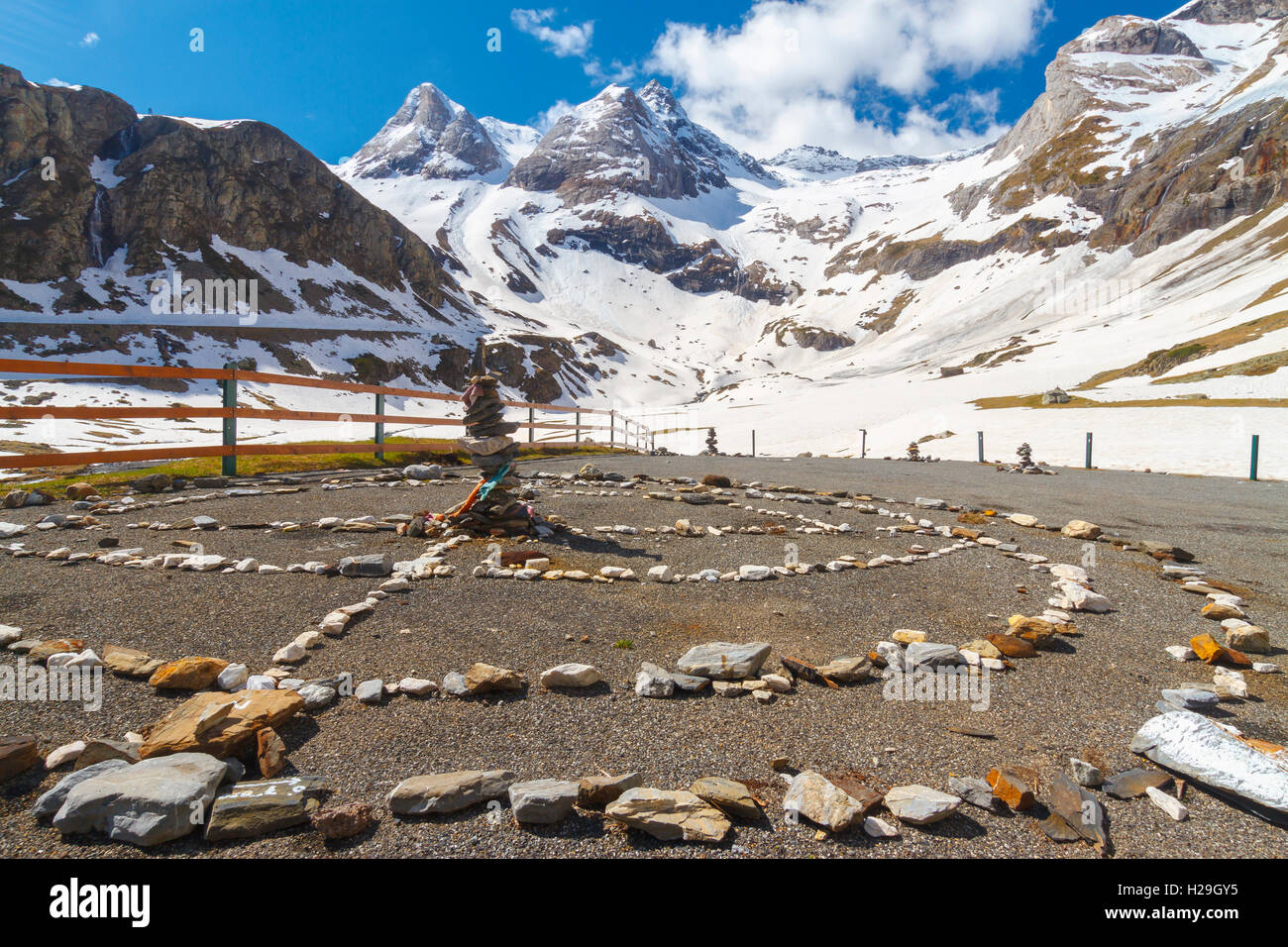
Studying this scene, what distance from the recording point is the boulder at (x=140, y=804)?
2.34 metres

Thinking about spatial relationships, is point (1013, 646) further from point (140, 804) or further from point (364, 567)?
point (364, 567)

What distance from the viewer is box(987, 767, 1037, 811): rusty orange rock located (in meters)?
2.73

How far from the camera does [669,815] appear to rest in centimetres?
256

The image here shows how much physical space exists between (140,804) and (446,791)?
1.26 metres

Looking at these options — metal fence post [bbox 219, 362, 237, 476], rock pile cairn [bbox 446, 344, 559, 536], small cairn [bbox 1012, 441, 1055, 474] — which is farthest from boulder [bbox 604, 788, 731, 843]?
small cairn [bbox 1012, 441, 1055, 474]

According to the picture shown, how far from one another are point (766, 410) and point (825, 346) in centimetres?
12407

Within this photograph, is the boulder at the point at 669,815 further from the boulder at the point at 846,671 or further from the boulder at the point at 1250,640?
the boulder at the point at 1250,640

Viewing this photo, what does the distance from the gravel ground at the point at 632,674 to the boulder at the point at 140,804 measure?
7 cm

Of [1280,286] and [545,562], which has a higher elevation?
[1280,286]

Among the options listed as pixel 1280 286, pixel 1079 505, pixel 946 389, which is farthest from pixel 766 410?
pixel 1280 286

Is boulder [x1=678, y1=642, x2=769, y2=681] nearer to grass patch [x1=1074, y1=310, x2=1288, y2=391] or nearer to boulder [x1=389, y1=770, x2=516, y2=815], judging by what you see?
boulder [x1=389, y1=770, x2=516, y2=815]

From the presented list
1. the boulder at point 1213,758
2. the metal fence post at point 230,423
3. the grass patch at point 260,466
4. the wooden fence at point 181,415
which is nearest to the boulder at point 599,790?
the boulder at point 1213,758

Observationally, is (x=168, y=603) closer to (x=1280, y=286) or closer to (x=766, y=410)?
(x=766, y=410)

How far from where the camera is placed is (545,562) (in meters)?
6.75
